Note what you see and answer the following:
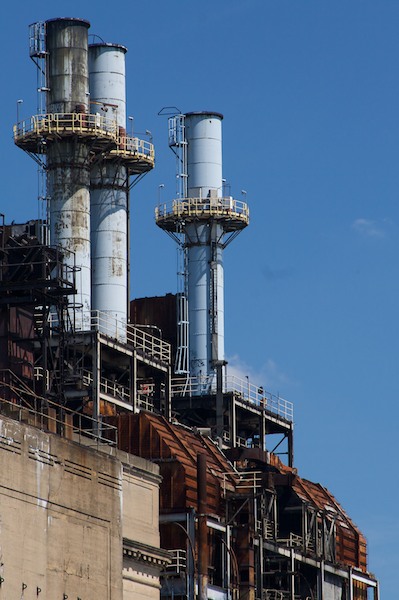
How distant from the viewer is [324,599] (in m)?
102

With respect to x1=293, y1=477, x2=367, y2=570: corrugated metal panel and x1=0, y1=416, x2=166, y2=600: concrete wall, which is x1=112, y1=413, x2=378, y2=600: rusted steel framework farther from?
x1=0, y1=416, x2=166, y2=600: concrete wall

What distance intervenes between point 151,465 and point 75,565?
10.9 meters

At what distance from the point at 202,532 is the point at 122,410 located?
1316cm

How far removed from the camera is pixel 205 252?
11738cm

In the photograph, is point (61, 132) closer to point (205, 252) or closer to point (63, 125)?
point (63, 125)

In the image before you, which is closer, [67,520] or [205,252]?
[67,520]

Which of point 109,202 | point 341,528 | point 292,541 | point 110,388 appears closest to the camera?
point 292,541

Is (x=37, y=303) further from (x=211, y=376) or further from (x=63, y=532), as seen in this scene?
(x=211, y=376)

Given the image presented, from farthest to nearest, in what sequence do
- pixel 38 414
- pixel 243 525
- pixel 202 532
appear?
pixel 243 525 < pixel 202 532 < pixel 38 414

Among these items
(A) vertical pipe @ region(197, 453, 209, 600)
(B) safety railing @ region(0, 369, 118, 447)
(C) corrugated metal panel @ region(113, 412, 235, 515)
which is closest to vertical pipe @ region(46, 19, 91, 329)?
(C) corrugated metal panel @ region(113, 412, 235, 515)

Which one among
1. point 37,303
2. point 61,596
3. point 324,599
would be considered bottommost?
point 61,596

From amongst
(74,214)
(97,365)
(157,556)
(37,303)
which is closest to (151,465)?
(157,556)

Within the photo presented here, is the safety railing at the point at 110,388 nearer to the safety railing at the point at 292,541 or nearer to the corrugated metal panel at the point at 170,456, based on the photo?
the corrugated metal panel at the point at 170,456

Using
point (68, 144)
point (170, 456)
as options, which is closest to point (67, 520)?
point (170, 456)
